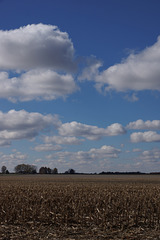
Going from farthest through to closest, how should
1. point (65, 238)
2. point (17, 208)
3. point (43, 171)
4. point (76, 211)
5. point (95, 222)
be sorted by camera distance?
point (43, 171), point (17, 208), point (76, 211), point (95, 222), point (65, 238)

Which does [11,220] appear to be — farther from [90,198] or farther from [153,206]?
[153,206]

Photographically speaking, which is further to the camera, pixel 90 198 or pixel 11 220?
pixel 90 198

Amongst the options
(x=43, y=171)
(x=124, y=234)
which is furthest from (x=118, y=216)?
(x=43, y=171)

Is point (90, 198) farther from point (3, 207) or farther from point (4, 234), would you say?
point (4, 234)

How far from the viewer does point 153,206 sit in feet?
59.7

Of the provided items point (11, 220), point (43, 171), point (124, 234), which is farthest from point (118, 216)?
point (43, 171)

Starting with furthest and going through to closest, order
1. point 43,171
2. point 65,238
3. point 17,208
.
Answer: point 43,171
point 17,208
point 65,238

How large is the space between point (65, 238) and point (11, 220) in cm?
451

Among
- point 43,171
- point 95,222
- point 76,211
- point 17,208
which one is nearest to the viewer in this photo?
point 95,222

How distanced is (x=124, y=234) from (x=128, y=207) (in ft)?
11.8

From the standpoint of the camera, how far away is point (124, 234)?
45.3ft

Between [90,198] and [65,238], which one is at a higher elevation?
[90,198]

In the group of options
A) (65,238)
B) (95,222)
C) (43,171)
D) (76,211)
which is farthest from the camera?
(43,171)

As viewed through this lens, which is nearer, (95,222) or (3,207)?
(95,222)
